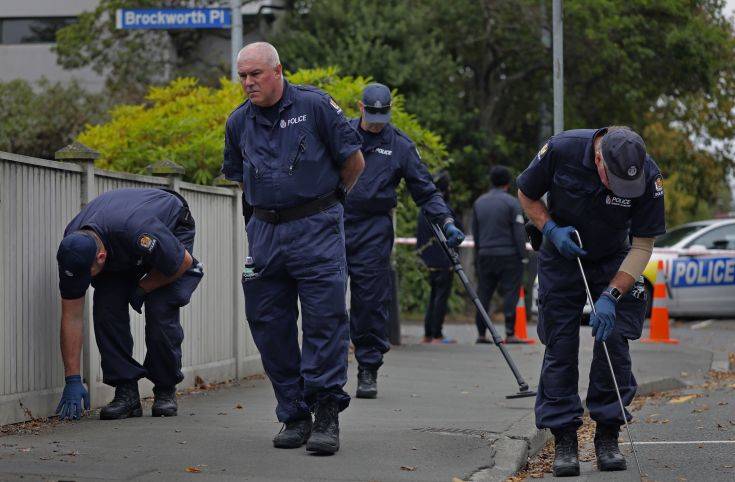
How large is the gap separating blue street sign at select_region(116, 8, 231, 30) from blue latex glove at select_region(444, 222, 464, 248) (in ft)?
29.8

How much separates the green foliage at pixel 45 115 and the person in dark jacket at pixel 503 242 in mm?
15632

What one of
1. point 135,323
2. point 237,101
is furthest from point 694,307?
point 135,323

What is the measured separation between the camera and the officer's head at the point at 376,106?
9.01 m

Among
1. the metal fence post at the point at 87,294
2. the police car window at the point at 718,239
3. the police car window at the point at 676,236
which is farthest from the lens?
the police car window at the point at 676,236

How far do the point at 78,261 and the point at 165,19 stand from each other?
34.6 feet

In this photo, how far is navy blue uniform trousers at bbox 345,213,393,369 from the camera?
9.07m

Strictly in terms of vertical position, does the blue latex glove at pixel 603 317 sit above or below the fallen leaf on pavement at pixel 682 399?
above

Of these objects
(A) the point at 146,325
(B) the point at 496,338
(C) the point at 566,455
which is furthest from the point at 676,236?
(C) the point at 566,455

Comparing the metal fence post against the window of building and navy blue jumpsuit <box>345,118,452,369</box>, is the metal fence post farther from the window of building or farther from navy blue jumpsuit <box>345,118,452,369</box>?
the window of building

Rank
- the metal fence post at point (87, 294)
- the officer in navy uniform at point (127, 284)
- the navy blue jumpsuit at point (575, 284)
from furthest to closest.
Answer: the metal fence post at point (87, 294) < the officer in navy uniform at point (127, 284) < the navy blue jumpsuit at point (575, 284)

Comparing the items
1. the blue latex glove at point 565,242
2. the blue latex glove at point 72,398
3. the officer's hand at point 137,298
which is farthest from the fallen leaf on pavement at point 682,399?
the blue latex glove at point 72,398

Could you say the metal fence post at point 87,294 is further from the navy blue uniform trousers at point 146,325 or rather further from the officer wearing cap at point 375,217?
the officer wearing cap at point 375,217

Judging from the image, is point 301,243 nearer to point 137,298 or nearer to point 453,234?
point 137,298

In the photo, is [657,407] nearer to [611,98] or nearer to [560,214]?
[560,214]
